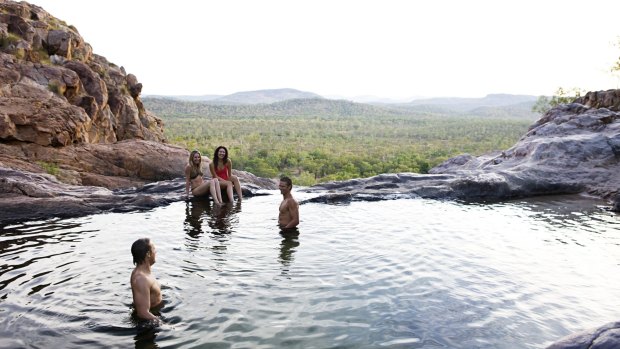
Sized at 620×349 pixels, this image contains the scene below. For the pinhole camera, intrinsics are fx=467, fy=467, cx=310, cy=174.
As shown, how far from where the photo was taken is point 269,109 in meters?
106

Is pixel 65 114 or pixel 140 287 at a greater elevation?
pixel 65 114

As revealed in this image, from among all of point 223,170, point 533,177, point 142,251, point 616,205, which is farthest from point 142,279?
point 533,177

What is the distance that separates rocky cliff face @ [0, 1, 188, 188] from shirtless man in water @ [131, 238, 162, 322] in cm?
1025

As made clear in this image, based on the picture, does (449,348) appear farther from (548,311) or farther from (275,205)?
(275,205)

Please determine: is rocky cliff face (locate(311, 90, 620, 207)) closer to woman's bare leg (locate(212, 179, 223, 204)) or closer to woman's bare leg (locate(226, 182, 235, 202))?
woman's bare leg (locate(226, 182, 235, 202))

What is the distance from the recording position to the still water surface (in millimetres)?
4895

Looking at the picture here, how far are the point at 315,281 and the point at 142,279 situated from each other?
97.2 inches

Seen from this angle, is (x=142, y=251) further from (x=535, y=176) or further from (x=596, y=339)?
(x=535, y=176)

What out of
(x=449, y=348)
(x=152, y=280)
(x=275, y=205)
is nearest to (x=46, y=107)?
(x=275, y=205)

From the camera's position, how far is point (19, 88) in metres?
15.8

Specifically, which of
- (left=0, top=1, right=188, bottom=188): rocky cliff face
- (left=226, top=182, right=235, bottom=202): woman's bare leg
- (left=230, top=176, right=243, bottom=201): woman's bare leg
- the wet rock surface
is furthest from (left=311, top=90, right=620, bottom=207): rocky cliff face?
(left=0, top=1, right=188, bottom=188): rocky cliff face

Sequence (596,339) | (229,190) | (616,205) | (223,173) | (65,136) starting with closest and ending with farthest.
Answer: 1. (596,339)
2. (616,205)
3. (229,190)
4. (223,173)
5. (65,136)

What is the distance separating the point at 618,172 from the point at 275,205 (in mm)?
10360

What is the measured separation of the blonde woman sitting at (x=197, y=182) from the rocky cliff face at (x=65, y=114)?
360 cm
